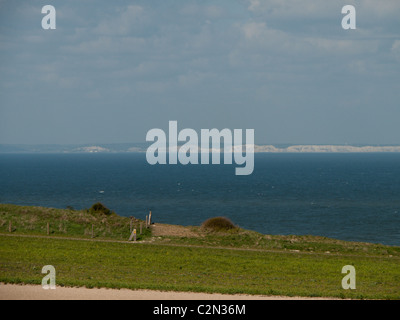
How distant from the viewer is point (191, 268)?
28.6m

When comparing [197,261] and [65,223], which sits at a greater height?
[65,223]

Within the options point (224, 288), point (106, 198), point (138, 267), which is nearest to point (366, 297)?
point (224, 288)

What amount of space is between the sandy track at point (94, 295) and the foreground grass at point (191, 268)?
0.72m

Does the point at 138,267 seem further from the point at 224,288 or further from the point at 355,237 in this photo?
the point at 355,237

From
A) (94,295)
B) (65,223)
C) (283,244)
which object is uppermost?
(65,223)

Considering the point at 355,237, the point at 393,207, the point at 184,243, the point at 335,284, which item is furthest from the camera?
the point at 393,207

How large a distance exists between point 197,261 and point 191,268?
2618mm

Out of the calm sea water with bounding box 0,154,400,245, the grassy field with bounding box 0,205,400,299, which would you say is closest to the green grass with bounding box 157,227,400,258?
the grassy field with bounding box 0,205,400,299

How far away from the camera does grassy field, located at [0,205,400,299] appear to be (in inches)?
893

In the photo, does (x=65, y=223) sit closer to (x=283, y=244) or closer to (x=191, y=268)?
(x=283, y=244)

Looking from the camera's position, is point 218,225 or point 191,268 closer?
point 191,268

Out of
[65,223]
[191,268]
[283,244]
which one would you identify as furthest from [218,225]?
[191,268]
